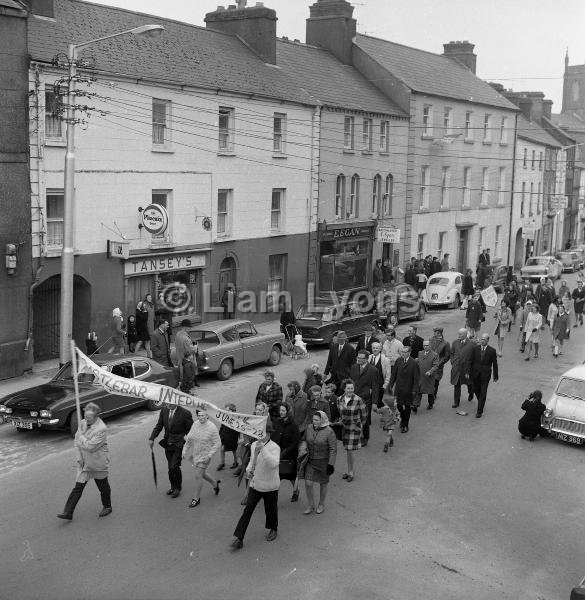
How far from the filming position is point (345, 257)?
117 ft

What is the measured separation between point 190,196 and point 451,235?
2334 cm

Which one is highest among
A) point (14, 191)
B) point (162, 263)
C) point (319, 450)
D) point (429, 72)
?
point (429, 72)

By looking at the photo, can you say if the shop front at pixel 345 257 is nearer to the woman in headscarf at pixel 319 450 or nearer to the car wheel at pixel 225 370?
the car wheel at pixel 225 370

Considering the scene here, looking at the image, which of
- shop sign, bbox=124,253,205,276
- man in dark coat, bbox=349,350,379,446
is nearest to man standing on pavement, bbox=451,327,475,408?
man in dark coat, bbox=349,350,379,446

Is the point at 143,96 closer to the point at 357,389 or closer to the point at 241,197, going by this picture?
the point at 241,197

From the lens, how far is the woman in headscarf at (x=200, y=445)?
38.4 ft

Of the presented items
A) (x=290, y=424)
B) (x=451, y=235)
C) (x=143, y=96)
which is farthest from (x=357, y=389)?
(x=451, y=235)

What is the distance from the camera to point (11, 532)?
1077 cm

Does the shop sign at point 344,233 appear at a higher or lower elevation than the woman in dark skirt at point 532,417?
higher

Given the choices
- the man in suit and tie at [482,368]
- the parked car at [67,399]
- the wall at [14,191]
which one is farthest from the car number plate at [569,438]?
the wall at [14,191]

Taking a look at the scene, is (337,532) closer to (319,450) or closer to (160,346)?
(319,450)

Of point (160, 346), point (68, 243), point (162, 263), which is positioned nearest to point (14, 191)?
point (68, 243)

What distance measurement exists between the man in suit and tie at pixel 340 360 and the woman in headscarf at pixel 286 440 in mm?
5339

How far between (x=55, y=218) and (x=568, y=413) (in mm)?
13800
